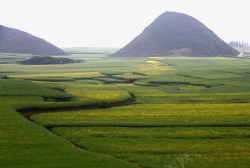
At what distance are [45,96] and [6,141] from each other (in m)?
21.6

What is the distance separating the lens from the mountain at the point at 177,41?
157 m

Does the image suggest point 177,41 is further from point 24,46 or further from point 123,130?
point 123,130

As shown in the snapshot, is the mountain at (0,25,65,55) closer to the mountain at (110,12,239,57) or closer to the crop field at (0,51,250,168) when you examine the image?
the mountain at (110,12,239,57)

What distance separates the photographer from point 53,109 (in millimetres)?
36062

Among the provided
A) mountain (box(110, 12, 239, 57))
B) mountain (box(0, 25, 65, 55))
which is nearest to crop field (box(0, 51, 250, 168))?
mountain (box(110, 12, 239, 57))

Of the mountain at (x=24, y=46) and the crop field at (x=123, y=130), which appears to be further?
the mountain at (x=24, y=46)

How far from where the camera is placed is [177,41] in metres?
165

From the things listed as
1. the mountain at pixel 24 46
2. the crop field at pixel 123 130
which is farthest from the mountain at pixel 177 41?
the crop field at pixel 123 130

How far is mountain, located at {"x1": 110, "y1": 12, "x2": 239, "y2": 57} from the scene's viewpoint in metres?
157

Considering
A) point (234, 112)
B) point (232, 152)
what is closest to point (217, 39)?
point (234, 112)

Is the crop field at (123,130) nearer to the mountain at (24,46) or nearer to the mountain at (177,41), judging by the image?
the mountain at (177,41)

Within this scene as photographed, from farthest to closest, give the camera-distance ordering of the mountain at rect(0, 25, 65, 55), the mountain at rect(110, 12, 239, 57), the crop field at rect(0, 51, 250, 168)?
the mountain at rect(0, 25, 65, 55) → the mountain at rect(110, 12, 239, 57) → the crop field at rect(0, 51, 250, 168)

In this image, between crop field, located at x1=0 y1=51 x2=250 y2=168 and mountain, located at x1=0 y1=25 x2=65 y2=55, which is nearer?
crop field, located at x1=0 y1=51 x2=250 y2=168

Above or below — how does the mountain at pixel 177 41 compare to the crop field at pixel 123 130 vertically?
above
